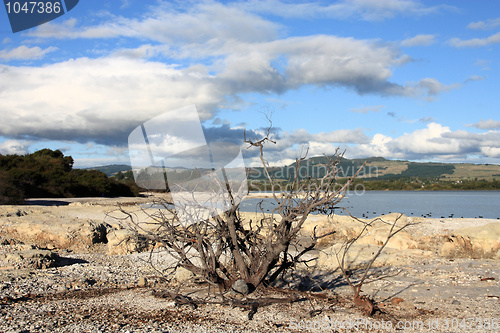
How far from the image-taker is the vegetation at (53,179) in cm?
3259

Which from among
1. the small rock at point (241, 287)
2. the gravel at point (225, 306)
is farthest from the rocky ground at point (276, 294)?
the small rock at point (241, 287)

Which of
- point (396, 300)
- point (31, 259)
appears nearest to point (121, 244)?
point (31, 259)

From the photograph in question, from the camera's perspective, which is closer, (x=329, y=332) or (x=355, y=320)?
(x=329, y=332)

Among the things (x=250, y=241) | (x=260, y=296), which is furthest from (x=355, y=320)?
(x=250, y=241)

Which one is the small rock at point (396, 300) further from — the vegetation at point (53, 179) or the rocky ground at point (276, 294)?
the vegetation at point (53, 179)

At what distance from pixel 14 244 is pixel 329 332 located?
358 inches

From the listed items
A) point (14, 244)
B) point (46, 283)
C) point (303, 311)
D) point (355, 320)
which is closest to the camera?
point (355, 320)

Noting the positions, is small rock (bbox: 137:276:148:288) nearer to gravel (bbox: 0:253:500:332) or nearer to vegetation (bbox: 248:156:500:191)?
gravel (bbox: 0:253:500:332)

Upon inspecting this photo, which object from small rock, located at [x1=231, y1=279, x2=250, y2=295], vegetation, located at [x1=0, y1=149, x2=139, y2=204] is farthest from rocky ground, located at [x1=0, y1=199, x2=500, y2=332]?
vegetation, located at [x1=0, y1=149, x2=139, y2=204]

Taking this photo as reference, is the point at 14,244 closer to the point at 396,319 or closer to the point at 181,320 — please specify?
the point at 181,320

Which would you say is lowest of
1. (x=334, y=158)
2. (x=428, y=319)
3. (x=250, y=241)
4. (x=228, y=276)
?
(x=428, y=319)

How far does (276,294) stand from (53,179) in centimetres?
3507

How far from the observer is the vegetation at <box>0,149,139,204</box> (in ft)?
107

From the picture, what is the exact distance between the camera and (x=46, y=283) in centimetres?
669
